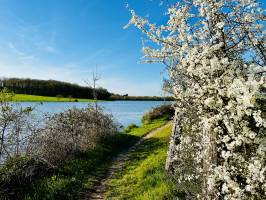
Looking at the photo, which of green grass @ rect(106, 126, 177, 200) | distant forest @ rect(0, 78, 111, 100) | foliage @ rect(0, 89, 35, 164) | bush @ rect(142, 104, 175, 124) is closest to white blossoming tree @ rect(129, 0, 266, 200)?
green grass @ rect(106, 126, 177, 200)

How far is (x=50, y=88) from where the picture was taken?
108 metres

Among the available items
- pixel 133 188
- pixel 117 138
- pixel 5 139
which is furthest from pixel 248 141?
pixel 117 138

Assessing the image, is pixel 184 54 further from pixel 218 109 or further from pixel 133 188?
pixel 133 188

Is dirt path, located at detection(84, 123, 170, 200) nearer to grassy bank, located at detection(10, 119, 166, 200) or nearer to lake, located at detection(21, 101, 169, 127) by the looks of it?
grassy bank, located at detection(10, 119, 166, 200)

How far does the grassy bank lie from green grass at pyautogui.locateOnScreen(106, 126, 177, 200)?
981 millimetres

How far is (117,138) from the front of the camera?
24.9 meters

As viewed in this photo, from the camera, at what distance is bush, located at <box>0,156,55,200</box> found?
11.4 meters

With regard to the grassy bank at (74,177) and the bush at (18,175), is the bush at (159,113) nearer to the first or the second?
the grassy bank at (74,177)

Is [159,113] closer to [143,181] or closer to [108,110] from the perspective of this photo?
[108,110]

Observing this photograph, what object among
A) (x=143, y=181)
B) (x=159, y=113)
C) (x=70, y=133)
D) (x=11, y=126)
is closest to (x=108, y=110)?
(x=70, y=133)

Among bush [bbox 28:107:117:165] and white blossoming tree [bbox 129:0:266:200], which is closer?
white blossoming tree [bbox 129:0:266:200]

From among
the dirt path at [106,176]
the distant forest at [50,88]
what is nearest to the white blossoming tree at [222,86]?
the dirt path at [106,176]

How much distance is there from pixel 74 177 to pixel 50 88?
Result: 318 feet

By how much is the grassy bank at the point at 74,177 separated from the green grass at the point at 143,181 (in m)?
0.98
